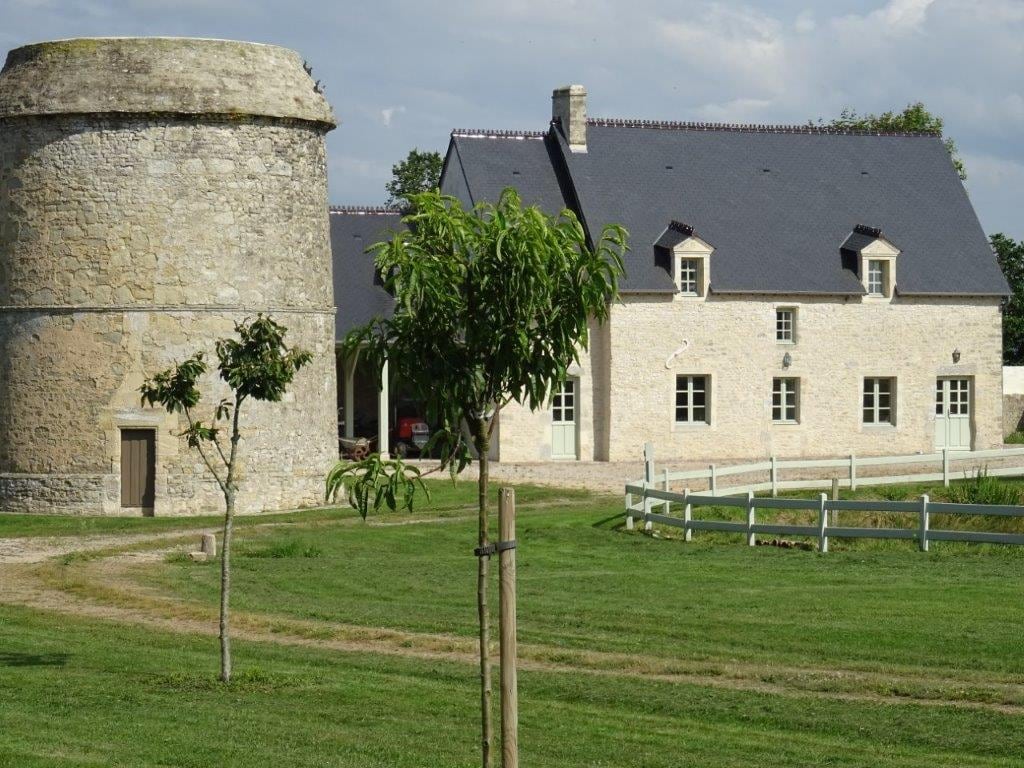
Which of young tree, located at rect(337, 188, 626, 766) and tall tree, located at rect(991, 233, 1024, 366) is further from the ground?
tall tree, located at rect(991, 233, 1024, 366)

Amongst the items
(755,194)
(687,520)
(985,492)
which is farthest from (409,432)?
(687,520)

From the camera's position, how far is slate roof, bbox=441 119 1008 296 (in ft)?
141

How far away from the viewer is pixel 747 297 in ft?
140

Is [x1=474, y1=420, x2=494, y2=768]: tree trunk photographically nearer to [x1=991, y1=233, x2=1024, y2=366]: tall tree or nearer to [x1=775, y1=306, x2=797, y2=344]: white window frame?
[x1=775, y1=306, x2=797, y2=344]: white window frame

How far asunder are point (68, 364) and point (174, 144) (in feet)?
14.6

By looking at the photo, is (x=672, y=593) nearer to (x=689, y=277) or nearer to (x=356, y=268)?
(x=689, y=277)

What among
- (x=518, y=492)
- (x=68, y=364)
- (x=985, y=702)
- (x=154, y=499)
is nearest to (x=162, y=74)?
(x=68, y=364)

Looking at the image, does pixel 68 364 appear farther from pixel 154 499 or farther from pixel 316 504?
pixel 316 504

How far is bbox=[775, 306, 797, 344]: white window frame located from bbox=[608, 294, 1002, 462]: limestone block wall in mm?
148

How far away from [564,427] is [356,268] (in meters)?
6.79

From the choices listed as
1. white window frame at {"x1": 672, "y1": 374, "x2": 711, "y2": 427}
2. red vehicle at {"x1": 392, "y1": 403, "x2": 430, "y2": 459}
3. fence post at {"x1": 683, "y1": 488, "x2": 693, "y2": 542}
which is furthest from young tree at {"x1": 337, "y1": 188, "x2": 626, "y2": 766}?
white window frame at {"x1": 672, "y1": 374, "x2": 711, "y2": 427}

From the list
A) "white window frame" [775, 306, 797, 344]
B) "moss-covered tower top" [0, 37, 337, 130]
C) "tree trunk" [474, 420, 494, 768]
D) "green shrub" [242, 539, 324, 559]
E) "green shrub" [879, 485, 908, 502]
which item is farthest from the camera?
"white window frame" [775, 306, 797, 344]

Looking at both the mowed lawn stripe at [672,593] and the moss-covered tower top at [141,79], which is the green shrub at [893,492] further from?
the moss-covered tower top at [141,79]

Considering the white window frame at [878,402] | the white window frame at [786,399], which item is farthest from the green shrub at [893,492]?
the white window frame at [878,402]
